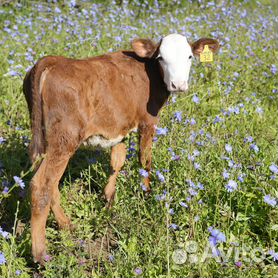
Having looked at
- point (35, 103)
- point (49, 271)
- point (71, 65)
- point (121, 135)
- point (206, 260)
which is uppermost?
point (71, 65)

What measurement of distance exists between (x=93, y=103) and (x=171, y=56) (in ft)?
2.76

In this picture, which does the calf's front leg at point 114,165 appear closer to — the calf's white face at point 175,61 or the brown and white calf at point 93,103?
the brown and white calf at point 93,103

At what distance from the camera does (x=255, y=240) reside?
133 inches

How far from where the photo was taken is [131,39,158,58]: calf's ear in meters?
3.89

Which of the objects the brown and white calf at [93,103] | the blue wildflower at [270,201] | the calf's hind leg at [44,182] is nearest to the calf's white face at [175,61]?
the brown and white calf at [93,103]

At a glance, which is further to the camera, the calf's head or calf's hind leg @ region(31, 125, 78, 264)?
the calf's head

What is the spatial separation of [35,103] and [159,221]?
1224 millimetres

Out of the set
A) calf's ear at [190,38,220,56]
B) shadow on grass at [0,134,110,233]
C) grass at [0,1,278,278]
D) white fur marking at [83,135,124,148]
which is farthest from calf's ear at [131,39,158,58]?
shadow on grass at [0,134,110,233]

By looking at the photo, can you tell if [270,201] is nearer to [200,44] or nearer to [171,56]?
[171,56]

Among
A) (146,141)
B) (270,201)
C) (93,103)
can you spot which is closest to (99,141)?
(93,103)

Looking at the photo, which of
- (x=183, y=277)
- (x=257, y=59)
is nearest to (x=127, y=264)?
(x=183, y=277)

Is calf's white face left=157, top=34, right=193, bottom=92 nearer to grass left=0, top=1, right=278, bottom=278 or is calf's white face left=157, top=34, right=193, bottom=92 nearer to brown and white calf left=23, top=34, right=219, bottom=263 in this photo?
brown and white calf left=23, top=34, right=219, bottom=263

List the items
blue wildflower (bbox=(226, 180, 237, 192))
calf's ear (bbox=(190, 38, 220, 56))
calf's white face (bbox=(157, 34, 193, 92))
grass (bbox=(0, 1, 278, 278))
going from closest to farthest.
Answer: grass (bbox=(0, 1, 278, 278)) → blue wildflower (bbox=(226, 180, 237, 192)) → calf's white face (bbox=(157, 34, 193, 92)) → calf's ear (bbox=(190, 38, 220, 56))

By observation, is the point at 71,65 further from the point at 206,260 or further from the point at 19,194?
the point at 206,260
